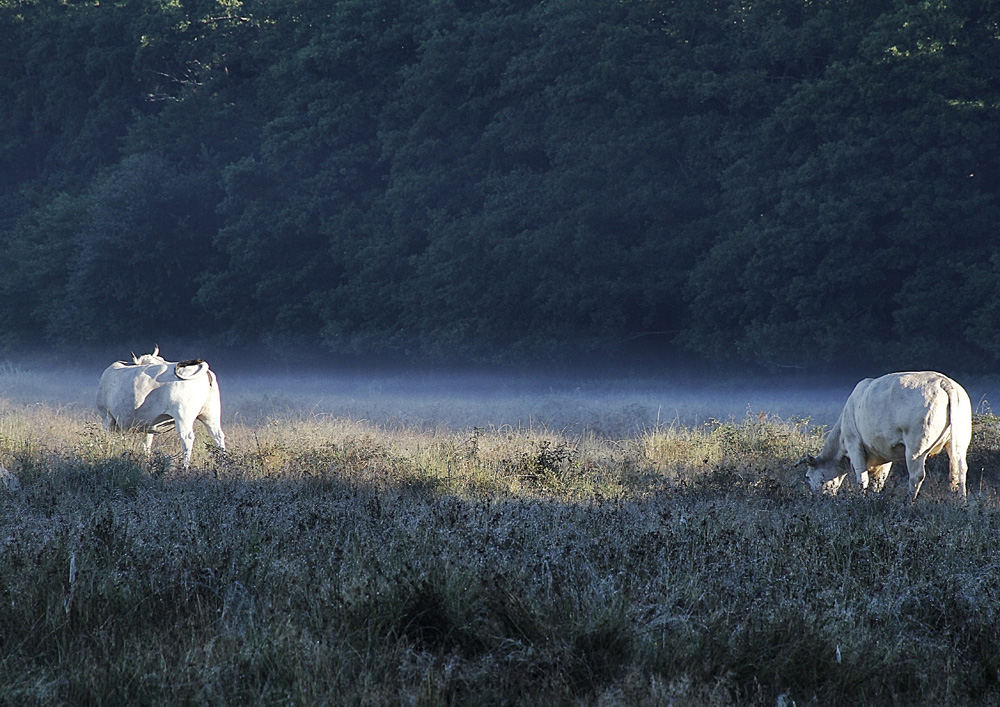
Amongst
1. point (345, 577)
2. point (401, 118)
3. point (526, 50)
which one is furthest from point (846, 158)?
point (345, 577)

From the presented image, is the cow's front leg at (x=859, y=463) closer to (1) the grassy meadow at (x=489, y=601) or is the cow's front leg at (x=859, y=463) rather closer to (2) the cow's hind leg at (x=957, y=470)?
(2) the cow's hind leg at (x=957, y=470)

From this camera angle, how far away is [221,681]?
Answer: 4.26 meters

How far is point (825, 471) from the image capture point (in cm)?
1058

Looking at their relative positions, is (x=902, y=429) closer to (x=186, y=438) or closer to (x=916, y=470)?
(x=916, y=470)

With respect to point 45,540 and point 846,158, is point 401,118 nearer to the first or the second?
point 846,158

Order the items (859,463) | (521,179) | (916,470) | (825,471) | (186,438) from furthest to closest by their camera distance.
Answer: (521,179), (186,438), (825,471), (859,463), (916,470)

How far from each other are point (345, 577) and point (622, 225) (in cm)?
2180

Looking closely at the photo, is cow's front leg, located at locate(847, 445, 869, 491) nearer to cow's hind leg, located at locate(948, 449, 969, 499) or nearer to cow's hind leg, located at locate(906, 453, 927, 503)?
cow's hind leg, located at locate(906, 453, 927, 503)

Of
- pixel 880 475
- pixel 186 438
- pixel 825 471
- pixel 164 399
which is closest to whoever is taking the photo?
pixel 825 471

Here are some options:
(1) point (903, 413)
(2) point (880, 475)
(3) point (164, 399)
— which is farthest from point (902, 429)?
(3) point (164, 399)

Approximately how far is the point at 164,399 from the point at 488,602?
8.04 meters

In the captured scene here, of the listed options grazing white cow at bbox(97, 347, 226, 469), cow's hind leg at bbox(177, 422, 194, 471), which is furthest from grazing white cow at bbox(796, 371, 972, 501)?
grazing white cow at bbox(97, 347, 226, 469)

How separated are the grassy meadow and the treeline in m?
14.5

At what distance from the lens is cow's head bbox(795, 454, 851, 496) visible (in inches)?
409
